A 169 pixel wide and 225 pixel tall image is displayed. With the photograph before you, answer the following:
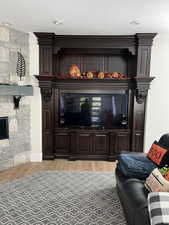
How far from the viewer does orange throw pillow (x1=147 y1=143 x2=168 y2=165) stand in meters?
2.75

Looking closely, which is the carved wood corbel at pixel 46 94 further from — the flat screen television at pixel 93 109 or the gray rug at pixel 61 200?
the gray rug at pixel 61 200

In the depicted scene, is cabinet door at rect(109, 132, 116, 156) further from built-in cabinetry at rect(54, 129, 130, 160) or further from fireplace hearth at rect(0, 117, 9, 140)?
fireplace hearth at rect(0, 117, 9, 140)

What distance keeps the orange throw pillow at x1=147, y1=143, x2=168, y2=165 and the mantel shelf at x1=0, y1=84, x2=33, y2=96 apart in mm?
2763

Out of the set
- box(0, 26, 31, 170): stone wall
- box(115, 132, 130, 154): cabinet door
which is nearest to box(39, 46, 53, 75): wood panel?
box(0, 26, 31, 170): stone wall

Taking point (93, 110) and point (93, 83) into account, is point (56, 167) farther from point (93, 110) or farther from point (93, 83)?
point (93, 83)

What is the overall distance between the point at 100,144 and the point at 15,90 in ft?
→ 7.47

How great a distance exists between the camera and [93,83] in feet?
14.5

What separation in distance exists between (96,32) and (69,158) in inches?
116

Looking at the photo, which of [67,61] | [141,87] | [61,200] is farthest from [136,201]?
[67,61]

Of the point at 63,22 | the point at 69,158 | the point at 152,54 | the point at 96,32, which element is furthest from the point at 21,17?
the point at 69,158

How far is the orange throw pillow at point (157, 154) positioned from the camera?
2752mm

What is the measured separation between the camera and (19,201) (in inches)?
111

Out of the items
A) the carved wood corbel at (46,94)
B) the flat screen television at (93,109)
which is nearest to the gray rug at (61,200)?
the flat screen television at (93,109)

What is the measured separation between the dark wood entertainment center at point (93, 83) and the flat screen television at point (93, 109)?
0.40 feet
